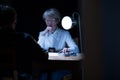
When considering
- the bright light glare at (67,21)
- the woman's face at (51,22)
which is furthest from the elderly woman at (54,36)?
the bright light glare at (67,21)

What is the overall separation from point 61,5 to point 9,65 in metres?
2.27

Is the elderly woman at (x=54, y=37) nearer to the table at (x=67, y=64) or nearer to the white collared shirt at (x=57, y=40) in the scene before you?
the white collared shirt at (x=57, y=40)

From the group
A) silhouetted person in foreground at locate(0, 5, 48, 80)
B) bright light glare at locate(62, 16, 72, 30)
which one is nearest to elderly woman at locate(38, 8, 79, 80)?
bright light glare at locate(62, 16, 72, 30)

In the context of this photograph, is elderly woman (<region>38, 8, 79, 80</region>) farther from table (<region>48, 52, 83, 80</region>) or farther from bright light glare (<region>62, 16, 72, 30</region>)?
table (<region>48, 52, 83, 80</region>)

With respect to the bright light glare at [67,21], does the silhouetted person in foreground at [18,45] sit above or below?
below

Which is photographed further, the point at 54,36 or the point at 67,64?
the point at 54,36

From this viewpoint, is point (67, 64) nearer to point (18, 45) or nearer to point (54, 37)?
point (18, 45)

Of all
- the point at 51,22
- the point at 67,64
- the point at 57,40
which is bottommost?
the point at 67,64

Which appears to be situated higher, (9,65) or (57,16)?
(57,16)

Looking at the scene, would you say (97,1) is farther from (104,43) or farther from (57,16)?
(57,16)

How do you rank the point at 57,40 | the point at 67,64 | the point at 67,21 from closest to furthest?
the point at 67,64 → the point at 67,21 → the point at 57,40

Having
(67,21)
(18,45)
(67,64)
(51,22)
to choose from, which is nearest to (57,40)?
(51,22)

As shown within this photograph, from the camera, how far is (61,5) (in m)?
4.67

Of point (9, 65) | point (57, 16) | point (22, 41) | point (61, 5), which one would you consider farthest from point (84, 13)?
point (61, 5)
